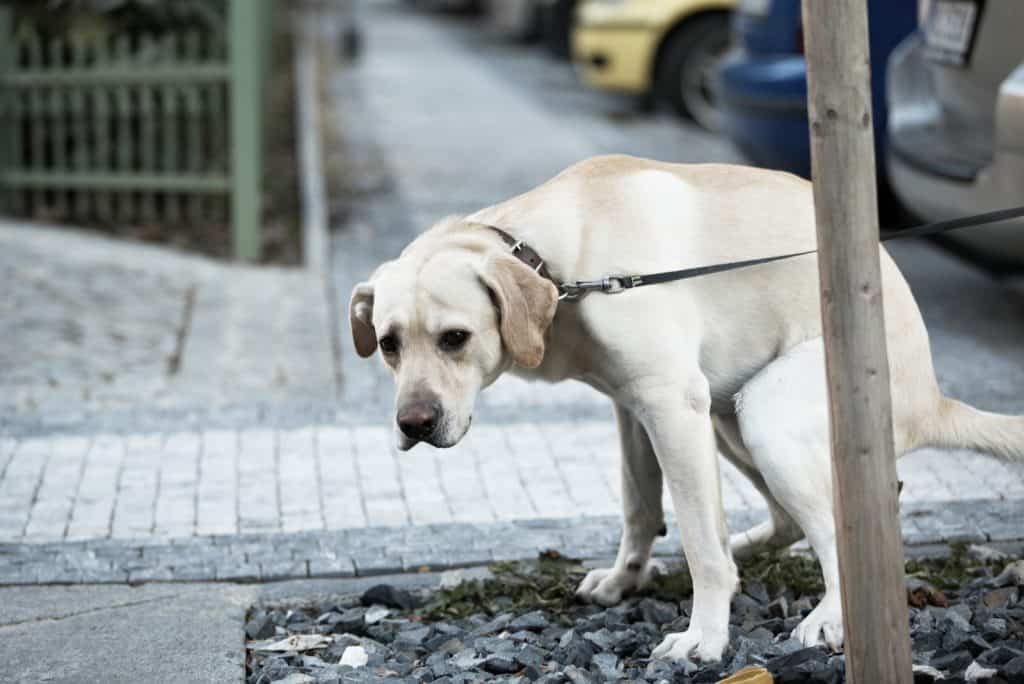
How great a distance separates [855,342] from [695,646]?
102 centimetres

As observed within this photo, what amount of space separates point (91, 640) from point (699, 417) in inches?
64.6

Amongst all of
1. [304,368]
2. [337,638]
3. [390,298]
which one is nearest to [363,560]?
[337,638]

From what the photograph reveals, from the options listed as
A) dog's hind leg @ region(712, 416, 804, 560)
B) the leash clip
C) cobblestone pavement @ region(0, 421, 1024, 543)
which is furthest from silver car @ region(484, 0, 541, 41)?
the leash clip

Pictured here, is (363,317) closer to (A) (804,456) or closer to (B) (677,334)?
(B) (677,334)

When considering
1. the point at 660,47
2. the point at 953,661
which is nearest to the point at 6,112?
the point at 660,47

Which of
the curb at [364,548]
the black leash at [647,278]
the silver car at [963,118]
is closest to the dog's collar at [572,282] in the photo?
the black leash at [647,278]

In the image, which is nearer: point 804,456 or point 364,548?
point 804,456

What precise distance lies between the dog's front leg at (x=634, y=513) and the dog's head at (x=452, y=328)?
0.71 m

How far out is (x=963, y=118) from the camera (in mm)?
6816

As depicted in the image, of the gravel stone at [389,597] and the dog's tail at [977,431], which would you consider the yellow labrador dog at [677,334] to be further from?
the gravel stone at [389,597]

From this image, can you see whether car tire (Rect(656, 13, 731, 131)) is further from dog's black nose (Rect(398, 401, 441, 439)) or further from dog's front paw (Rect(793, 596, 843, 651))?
dog's black nose (Rect(398, 401, 441, 439))

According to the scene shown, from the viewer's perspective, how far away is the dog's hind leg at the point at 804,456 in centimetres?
360

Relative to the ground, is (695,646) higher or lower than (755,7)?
lower

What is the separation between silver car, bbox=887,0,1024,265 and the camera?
6102mm
